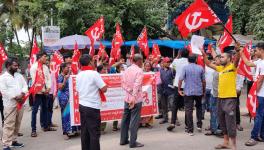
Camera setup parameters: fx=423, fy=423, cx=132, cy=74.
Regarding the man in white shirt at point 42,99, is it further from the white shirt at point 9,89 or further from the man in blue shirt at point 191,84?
the man in blue shirt at point 191,84

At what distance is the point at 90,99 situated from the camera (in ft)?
23.5

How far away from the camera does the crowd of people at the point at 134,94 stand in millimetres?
7238

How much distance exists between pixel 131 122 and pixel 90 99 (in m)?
1.73

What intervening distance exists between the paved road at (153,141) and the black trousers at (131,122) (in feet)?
0.74

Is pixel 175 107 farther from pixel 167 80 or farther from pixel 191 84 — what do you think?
pixel 167 80

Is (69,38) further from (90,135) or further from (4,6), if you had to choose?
(4,6)

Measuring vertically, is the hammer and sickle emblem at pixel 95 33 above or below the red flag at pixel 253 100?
above

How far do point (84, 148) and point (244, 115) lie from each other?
6.61 metres

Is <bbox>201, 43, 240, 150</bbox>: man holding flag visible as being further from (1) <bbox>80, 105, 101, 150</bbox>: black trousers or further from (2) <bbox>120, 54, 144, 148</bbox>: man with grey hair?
(1) <bbox>80, 105, 101, 150</bbox>: black trousers

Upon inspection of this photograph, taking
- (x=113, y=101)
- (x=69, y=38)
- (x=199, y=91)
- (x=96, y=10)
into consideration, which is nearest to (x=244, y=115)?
(x=199, y=91)

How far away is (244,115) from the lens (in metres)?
12.5

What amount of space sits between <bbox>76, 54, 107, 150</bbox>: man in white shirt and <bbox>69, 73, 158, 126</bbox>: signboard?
2602mm

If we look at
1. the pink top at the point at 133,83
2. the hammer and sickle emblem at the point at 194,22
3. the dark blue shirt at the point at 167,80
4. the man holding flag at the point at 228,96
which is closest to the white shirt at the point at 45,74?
the pink top at the point at 133,83

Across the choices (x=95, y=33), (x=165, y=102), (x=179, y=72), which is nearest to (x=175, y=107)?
(x=179, y=72)
